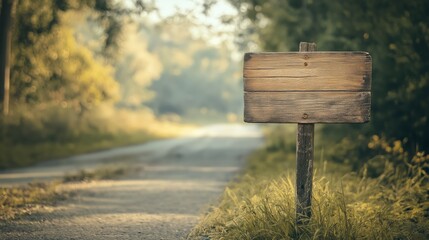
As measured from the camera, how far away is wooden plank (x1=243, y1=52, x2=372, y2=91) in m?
5.03

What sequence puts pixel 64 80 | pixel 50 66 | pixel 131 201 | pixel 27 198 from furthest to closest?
pixel 64 80 → pixel 50 66 → pixel 131 201 → pixel 27 198

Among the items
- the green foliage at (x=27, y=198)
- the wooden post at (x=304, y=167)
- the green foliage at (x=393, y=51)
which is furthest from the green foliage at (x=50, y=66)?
the wooden post at (x=304, y=167)

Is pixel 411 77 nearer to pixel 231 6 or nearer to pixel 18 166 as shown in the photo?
pixel 231 6

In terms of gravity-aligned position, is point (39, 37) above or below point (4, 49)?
above

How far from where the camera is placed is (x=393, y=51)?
31.9 feet

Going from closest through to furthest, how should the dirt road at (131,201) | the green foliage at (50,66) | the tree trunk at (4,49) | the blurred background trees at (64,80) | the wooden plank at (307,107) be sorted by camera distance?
1. the wooden plank at (307,107)
2. the dirt road at (131,201)
3. the blurred background trees at (64,80)
4. the tree trunk at (4,49)
5. the green foliage at (50,66)

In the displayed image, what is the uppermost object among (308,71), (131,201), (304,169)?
(308,71)

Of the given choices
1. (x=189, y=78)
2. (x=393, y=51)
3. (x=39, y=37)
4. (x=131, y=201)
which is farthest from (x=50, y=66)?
(x=189, y=78)

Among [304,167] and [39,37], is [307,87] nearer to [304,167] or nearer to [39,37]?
[304,167]

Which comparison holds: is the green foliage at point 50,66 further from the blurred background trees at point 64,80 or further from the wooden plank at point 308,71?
the wooden plank at point 308,71

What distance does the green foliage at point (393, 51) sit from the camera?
8984mm

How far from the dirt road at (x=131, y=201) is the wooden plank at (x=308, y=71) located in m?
2.29

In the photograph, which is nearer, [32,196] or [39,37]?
[32,196]

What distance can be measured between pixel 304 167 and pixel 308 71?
1072mm
